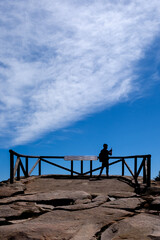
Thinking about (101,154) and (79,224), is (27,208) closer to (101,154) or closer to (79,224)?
(79,224)

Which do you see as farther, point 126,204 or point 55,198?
point 55,198

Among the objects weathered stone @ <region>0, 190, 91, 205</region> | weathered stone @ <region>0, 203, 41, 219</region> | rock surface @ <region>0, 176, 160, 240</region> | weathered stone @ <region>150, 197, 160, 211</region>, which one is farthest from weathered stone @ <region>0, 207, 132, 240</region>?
weathered stone @ <region>0, 190, 91, 205</region>

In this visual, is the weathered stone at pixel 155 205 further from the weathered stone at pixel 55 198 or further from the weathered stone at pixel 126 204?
the weathered stone at pixel 55 198

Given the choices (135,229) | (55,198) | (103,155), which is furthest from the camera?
(103,155)

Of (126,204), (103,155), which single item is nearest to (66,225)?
(126,204)

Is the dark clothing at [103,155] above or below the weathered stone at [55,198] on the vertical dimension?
above

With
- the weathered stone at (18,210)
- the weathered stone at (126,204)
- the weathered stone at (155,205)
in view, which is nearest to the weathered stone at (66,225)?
the weathered stone at (126,204)

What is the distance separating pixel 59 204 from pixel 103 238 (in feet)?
10.1

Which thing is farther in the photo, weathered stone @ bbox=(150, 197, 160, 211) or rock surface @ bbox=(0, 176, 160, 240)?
weathered stone @ bbox=(150, 197, 160, 211)

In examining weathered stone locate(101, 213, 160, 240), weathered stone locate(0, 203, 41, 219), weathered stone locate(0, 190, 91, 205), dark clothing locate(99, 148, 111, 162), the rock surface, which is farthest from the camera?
dark clothing locate(99, 148, 111, 162)

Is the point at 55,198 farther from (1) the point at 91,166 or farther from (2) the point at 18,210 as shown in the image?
(1) the point at 91,166

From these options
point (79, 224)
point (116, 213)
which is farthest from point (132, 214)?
point (79, 224)

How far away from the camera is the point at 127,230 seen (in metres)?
4.65

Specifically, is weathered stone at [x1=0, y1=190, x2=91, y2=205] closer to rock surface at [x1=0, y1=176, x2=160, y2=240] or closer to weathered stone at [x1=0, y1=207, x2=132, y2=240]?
rock surface at [x1=0, y1=176, x2=160, y2=240]
